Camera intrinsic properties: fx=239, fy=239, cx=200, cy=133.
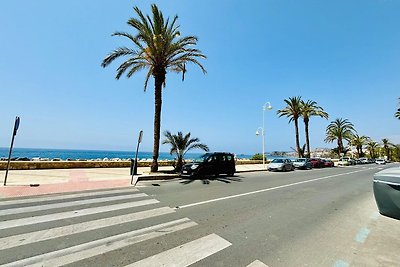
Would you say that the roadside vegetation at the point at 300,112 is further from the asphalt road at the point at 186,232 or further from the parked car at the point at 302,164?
the asphalt road at the point at 186,232

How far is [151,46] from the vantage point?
54.9 feet

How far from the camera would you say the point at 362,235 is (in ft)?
17.4

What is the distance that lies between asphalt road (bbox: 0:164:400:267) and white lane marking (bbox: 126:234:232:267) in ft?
0.05

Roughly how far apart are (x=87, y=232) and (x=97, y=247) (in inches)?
35.0

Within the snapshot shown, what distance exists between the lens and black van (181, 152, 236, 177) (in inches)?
620

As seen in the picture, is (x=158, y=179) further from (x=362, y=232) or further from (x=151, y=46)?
(x=362, y=232)

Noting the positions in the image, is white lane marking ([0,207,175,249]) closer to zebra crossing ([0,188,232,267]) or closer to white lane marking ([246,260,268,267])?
zebra crossing ([0,188,232,267])

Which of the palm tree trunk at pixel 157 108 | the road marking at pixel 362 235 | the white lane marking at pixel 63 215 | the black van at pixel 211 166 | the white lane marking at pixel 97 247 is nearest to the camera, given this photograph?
the white lane marking at pixel 97 247

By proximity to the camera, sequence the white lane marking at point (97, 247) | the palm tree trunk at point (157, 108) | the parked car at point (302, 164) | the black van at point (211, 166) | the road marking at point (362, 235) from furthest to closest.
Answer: the parked car at point (302, 164)
the palm tree trunk at point (157, 108)
the black van at point (211, 166)
the road marking at point (362, 235)
the white lane marking at point (97, 247)

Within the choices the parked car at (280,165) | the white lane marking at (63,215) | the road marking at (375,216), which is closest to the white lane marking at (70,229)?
the white lane marking at (63,215)

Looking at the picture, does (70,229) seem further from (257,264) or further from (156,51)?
(156,51)

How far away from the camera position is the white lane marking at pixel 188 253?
3.68m

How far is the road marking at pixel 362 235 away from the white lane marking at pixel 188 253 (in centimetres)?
282

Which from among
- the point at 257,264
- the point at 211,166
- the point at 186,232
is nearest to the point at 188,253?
the point at 186,232
